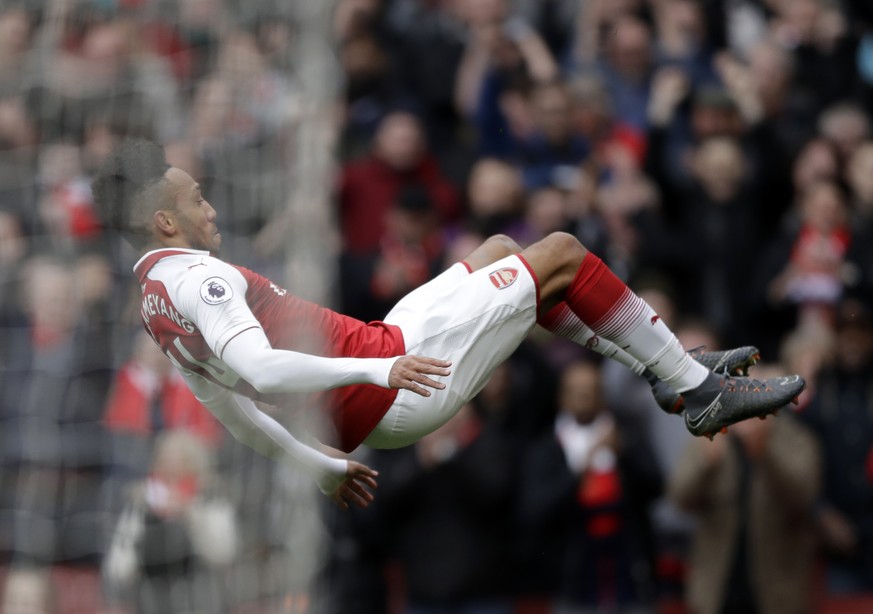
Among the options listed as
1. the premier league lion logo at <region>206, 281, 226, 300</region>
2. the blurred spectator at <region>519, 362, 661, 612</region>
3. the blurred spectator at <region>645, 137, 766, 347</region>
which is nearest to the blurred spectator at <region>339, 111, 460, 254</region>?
the blurred spectator at <region>645, 137, 766, 347</region>

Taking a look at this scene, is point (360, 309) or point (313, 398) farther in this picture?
point (360, 309)

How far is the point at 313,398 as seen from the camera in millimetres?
6445

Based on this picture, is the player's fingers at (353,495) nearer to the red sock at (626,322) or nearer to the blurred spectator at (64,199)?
the red sock at (626,322)

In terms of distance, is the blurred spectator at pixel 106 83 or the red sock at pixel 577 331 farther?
the blurred spectator at pixel 106 83

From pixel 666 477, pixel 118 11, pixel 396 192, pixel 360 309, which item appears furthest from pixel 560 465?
pixel 118 11

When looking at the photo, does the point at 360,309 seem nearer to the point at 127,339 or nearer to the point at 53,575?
the point at 127,339

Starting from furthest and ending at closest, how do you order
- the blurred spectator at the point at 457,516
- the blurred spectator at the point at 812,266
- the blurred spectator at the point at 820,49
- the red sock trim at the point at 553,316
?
the blurred spectator at the point at 820,49 < the blurred spectator at the point at 812,266 < the blurred spectator at the point at 457,516 < the red sock trim at the point at 553,316

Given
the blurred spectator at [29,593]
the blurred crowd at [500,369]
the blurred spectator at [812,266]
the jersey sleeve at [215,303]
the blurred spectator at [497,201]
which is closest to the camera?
the jersey sleeve at [215,303]

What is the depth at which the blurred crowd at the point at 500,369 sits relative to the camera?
823cm

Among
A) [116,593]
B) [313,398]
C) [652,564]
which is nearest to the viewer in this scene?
[313,398]

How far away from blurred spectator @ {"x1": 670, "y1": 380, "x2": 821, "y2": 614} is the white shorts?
2.81m

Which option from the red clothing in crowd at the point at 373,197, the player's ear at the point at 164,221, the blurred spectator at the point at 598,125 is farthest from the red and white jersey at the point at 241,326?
the blurred spectator at the point at 598,125

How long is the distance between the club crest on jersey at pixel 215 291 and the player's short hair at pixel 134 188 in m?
0.48

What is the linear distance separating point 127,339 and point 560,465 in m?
2.75
